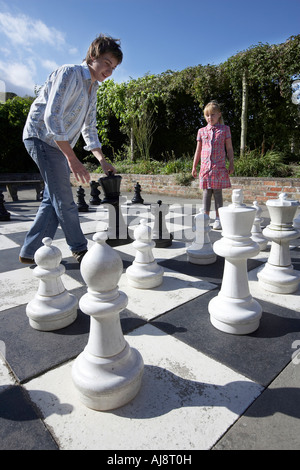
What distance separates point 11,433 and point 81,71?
2.03 metres

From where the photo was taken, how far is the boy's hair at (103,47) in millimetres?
1914

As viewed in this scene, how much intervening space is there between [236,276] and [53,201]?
1.46 metres

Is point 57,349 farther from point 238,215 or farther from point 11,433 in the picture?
point 238,215

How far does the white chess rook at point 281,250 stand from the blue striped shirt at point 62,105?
1.43 m

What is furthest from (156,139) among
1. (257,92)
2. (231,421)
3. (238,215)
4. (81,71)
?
(231,421)

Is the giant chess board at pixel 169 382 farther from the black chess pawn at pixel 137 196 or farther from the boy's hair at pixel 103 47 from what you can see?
the black chess pawn at pixel 137 196

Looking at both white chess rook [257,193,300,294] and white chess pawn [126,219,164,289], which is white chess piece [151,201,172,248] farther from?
white chess rook [257,193,300,294]

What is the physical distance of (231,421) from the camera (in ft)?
2.83

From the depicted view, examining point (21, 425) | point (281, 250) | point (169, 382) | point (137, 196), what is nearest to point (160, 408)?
point (169, 382)

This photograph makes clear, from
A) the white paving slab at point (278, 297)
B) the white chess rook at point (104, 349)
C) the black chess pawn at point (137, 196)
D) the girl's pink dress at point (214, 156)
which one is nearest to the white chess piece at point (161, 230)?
the girl's pink dress at point (214, 156)

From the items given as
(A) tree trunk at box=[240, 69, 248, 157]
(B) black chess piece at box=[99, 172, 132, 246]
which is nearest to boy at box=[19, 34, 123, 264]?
A: (B) black chess piece at box=[99, 172, 132, 246]

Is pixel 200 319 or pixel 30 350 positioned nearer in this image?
pixel 30 350

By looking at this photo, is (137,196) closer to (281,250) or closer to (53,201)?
(53,201)

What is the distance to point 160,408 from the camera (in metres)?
0.92
